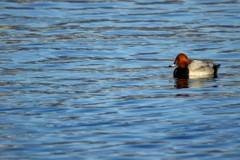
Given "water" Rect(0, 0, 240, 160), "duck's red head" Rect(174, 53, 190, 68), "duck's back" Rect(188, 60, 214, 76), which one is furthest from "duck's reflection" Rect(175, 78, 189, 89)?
"duck's red head" Rect(174, 53, 190, 68)

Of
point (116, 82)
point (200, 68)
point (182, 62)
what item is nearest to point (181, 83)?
point (200, 68)

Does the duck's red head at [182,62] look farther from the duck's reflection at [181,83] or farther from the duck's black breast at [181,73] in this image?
the duck's reflection at [181,83]

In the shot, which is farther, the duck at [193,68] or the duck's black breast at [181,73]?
the duck's black breast at [181,73]

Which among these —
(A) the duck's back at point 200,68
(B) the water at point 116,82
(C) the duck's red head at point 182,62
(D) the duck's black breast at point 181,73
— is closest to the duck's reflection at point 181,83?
(B) the water at point 116,82

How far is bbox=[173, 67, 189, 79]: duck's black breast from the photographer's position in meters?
17.3

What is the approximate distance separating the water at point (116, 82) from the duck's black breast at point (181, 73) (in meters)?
0.19

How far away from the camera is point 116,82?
53.8 feet

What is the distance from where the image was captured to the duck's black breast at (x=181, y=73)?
56.6 ft

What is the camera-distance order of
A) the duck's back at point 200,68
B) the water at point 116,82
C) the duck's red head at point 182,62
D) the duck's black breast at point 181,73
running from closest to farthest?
1. the water at point 116,82
2. the duck's back at point 200,68
3. the duck's black breast at point 181,73
4. the duck's red head at point 182,62

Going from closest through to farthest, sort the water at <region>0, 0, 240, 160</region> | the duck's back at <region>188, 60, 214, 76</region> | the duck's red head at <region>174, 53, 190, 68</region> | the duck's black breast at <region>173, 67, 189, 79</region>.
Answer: the water at <region>0, 0, 240, 160</region> < the duck's back at <region>188, 60, 214, 76</region> < the duck's black breast at <region>173, 67, 189, 79</region> < the duck's red head at <region>174, 53, 190, 68</region>

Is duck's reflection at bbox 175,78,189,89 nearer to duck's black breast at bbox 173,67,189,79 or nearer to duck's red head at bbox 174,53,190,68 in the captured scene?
duck's black breast at bbox 173,67,189,79

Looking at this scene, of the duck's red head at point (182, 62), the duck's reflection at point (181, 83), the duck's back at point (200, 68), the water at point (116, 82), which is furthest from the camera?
the duck's red head at point (182, 62)

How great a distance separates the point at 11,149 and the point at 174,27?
1281 cm

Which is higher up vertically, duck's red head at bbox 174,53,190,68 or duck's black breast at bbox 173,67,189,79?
duck's red head at bbox 174,53,190,68
